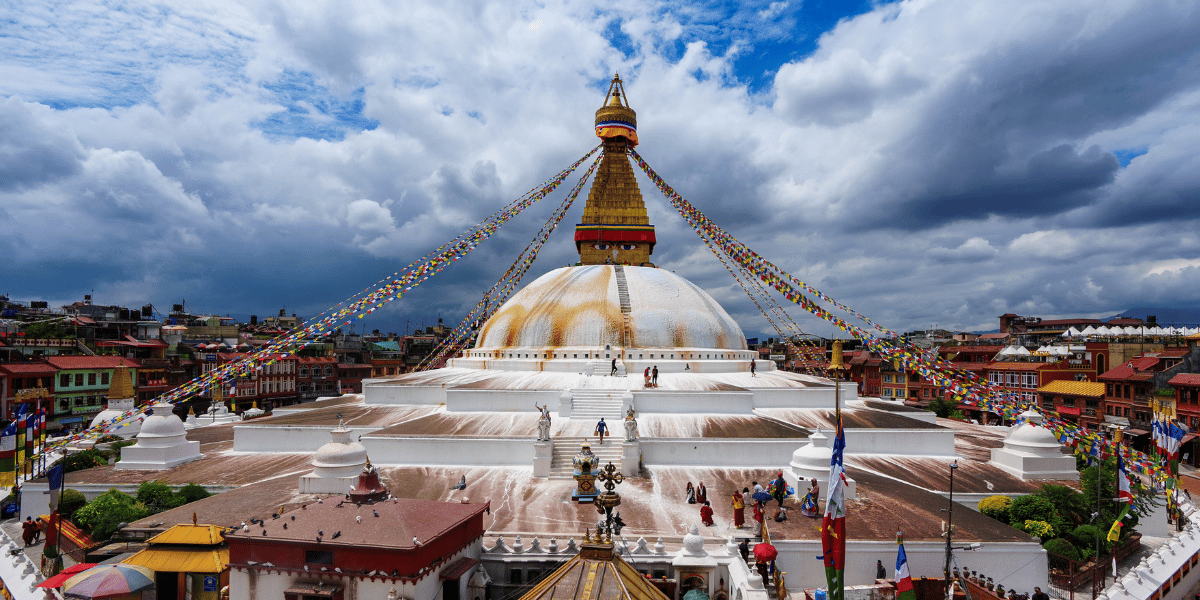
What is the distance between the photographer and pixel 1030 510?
12.0 m

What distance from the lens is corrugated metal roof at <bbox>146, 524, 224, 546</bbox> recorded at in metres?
9.18

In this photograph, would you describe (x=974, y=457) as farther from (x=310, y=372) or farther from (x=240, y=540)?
(x=310, y=372)

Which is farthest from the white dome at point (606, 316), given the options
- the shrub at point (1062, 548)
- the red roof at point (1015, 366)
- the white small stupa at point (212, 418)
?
the red roof at point (1015, 366)

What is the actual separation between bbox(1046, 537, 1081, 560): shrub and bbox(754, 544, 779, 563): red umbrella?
5.31 m

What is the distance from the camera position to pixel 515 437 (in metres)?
15.4

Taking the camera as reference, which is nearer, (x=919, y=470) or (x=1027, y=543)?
(x=1027, y=543)

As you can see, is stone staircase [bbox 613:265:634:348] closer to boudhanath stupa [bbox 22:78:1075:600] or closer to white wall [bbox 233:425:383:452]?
boudhanath stupa [bbox 22:78:1075:600]

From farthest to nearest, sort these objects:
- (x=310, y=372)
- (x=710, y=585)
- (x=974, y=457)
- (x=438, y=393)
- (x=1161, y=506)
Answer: (x=310, y=372), (x=438, y=393), (x=974, y=457), (x=1161, y=506), (x=710, y=585)

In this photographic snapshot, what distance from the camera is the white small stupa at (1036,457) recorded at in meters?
14.9

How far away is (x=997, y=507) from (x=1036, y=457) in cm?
353

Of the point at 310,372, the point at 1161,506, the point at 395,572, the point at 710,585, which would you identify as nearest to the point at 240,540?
the point at 395,572

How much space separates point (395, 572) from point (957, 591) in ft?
25.8

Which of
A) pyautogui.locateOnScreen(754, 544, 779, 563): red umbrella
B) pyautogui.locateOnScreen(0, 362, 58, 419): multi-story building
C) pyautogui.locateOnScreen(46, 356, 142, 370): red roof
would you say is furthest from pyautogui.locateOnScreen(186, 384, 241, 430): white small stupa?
pyautogui.locateOnScreen(754, 544, 779, 563): red umbrella

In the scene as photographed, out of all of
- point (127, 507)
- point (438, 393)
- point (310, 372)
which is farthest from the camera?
point (310, 372)
